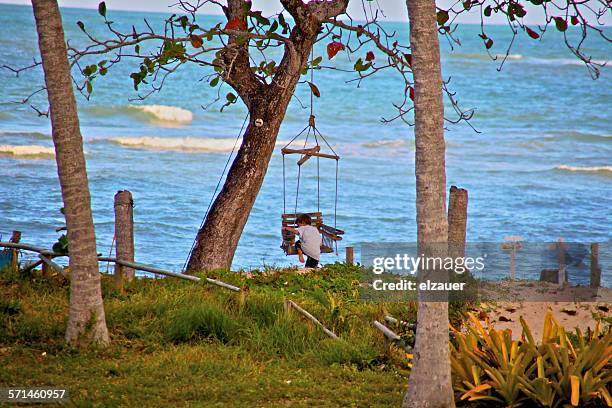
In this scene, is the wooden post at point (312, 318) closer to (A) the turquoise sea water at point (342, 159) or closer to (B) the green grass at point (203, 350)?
(B) the green grass at point (203, 350)

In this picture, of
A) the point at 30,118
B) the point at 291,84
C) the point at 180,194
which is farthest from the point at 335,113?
the point at 291,84

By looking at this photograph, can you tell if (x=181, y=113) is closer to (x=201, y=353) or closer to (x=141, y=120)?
(x=141, y=120)

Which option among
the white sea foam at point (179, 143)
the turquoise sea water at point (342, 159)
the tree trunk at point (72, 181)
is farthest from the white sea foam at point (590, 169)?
the tree trunk at point (72, 181)

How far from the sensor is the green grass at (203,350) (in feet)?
20.2

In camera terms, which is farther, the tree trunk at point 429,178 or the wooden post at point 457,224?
the wooden post at point 457,224

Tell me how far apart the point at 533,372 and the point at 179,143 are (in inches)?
1014

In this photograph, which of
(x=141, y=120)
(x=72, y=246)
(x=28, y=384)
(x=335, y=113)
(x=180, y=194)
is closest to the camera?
(x=28, y=384)

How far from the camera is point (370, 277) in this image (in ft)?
34.3

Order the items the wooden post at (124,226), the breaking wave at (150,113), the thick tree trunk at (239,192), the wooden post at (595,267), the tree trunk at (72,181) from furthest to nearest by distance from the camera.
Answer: the breaking wave at (150,113), the thick tree trunk at (239,192), the wooden post at (595,267), the wooden post at (124,226), the tree trunk at (72,181)

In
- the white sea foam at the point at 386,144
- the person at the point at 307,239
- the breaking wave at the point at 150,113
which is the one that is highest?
the breaking wave at the point at 150,113

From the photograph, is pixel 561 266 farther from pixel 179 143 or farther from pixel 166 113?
pixel 166 113

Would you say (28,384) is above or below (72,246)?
below

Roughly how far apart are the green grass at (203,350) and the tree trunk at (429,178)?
51cm

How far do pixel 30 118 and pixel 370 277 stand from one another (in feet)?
77.8
